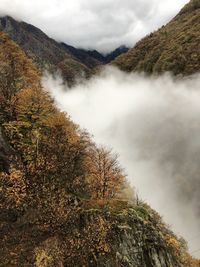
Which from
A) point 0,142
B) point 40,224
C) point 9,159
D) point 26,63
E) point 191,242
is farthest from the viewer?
point 191,242

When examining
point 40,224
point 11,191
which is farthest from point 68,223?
point 11,191

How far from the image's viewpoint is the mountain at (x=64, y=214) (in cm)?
3803

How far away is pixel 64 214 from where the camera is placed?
134ft

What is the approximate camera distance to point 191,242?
19312cm

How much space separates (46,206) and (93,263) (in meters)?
7.58

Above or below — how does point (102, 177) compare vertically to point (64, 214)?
above

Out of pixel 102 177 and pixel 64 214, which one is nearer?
pixel 64 214

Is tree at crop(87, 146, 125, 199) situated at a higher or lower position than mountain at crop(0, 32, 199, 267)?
higher

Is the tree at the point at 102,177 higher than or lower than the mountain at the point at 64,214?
higher

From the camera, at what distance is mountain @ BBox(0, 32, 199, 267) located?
38.0 metres

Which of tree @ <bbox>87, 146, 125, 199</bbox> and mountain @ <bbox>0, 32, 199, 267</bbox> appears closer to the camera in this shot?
mountain @ <bbox>0, 32, 199, 267</bbox>

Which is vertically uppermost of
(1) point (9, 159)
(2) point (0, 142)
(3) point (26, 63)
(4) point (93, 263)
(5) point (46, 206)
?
(3) point (26, 63)

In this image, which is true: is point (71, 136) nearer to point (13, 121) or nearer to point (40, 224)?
point (13, 121)

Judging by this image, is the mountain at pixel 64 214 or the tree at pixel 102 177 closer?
the mountain at pixel 64 214
